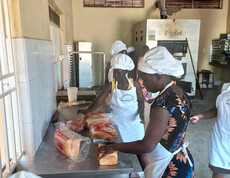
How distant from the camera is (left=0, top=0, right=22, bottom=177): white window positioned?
0.94 metres

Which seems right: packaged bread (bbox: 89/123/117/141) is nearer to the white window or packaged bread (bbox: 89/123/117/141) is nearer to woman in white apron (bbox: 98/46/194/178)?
woman in white apron (bbox: 98/46/194/178)

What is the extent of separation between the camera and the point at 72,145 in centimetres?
120

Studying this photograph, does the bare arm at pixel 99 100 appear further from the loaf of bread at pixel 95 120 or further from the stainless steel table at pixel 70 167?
the stainless steel table at pixel 70 167

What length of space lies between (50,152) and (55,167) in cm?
17

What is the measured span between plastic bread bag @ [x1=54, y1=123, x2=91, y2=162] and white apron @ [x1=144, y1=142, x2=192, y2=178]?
0.38 metres

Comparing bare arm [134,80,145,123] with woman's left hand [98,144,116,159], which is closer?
woman's left hand [98,144,116,159]

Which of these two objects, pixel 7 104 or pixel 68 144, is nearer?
pixel 7 104

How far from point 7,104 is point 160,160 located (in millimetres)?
822

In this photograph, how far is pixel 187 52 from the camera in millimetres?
5008

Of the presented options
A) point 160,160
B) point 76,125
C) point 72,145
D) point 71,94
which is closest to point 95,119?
point 76,125

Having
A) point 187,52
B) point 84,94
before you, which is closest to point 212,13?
point 187,52

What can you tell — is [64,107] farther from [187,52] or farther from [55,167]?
[187,52]

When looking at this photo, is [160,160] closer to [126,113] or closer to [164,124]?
[164,124]

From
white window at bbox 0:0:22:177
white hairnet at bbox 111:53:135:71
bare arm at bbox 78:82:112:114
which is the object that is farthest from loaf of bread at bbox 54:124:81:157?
white hairnet at bbox 111:53:135:71
